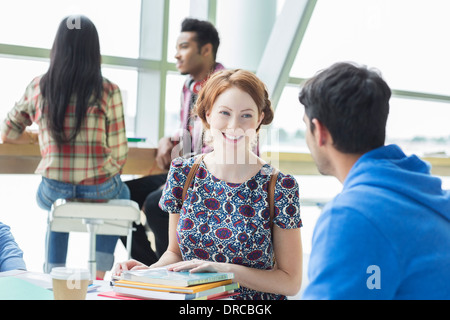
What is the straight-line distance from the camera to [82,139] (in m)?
2.70

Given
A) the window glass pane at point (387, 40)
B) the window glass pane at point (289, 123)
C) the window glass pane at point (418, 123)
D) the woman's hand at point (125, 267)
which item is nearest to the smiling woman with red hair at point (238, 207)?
the woman's hand at point (125, 267)

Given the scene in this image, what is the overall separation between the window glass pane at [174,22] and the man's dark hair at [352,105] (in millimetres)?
3328

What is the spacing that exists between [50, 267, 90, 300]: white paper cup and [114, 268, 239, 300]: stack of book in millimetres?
125

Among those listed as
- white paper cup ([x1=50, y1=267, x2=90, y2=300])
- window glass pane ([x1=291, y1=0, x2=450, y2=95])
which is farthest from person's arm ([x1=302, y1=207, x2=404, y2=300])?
window glass pane ([x1=291, y1=0, x2=450, y2=95])

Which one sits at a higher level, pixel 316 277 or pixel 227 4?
pixel 227 4

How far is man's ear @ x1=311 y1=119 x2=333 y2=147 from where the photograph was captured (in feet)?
3.62

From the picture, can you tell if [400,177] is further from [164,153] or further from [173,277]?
[164,153]

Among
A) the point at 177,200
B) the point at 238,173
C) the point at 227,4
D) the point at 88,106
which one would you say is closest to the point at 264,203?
the point at 238,173

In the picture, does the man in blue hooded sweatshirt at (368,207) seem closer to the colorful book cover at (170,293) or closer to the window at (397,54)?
the colorful book cover at (170,293)

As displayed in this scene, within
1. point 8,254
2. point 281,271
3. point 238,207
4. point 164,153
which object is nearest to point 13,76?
point 164,153

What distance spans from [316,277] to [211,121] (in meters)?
0.88

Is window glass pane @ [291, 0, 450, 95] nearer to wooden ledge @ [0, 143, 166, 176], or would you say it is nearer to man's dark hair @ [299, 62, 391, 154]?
wooden ledge @ [0, 143, 166, 176]
